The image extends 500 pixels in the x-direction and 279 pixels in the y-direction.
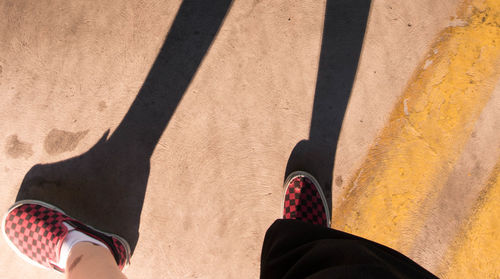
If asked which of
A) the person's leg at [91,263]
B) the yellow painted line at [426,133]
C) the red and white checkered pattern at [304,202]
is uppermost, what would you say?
the yellow painted line at [426,133]

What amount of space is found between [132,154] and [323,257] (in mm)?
1476

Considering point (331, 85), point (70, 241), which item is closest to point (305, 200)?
point (331, 85)

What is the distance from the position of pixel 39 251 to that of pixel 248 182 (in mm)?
1482

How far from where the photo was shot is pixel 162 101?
215cm

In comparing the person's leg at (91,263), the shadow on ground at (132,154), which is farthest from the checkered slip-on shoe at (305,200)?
the person's leg at (91,263)

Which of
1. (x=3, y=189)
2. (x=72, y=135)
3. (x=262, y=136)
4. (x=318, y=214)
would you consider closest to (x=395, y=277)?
(x=318, y=214)

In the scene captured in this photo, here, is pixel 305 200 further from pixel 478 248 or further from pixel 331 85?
pixel 478 248

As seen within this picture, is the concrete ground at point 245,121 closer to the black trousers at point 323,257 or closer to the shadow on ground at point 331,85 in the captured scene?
the shadow on ground at point 331,85

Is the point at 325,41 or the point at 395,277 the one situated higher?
the point at 325,41

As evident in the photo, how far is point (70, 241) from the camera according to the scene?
191 cm

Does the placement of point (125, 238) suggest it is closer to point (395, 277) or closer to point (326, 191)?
point (326, 191)

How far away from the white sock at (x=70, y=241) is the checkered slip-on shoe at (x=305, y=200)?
1.29m

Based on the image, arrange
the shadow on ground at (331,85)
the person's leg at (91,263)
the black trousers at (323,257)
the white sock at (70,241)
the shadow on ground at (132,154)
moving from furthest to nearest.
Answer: the shadow on ground at (331,85) < the shadow on ground at (132,154) < the white sock at (70,241) < the person's leg at (91,263) < the black trousers at (323,257)

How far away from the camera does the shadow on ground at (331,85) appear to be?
225 cm
